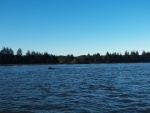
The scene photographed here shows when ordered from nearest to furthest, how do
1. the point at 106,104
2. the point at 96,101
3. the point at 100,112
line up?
the point at 100,112
the point at 106,104
the point at 96,101

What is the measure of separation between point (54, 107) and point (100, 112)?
406 cm

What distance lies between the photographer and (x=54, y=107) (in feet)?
75.6

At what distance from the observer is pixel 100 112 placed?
21.0 m

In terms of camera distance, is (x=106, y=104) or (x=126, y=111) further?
(x=106, y=104)

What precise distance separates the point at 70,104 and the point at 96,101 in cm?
277

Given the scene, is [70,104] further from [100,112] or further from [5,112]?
[5,112]

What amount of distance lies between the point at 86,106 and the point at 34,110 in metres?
4.34

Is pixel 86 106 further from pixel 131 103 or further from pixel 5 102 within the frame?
pixel 5 102

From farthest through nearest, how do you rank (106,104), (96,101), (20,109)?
(96,101), (106,104), (20,109)

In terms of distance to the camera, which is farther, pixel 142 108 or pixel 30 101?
pixel 30 101

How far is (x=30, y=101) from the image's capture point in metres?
26.4

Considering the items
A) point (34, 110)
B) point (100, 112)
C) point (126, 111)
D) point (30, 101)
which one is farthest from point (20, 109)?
point (126, 111)

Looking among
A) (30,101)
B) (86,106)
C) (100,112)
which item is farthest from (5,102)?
(100,112)

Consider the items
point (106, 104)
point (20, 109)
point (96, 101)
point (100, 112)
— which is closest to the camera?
point (100, 112)
